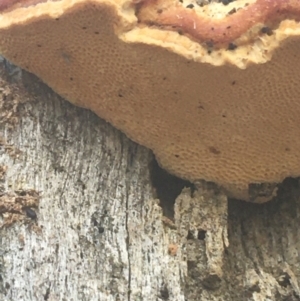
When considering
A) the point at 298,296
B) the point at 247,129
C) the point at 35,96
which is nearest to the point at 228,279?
the point at 298,296

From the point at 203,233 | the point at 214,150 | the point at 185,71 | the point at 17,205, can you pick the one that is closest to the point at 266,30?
the point at 185,71

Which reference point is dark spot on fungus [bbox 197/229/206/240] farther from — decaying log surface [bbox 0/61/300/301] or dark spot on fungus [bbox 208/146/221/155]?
dark spot on fungus [bbox 208/146/221/155]

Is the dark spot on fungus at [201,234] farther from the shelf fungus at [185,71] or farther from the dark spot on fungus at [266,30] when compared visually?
the dark spot on fungus at [266,30]

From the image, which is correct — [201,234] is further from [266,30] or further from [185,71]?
[266,30]

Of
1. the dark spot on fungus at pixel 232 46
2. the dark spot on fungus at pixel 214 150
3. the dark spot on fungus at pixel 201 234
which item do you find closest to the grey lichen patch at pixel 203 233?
the dark spot on fungus at pixel 201 234

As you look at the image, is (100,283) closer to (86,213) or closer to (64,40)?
(86,213)

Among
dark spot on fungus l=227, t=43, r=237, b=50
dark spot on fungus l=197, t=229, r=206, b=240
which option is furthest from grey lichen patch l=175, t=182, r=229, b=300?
dark spot on fungus l=227, t=43, r=237, b=50
